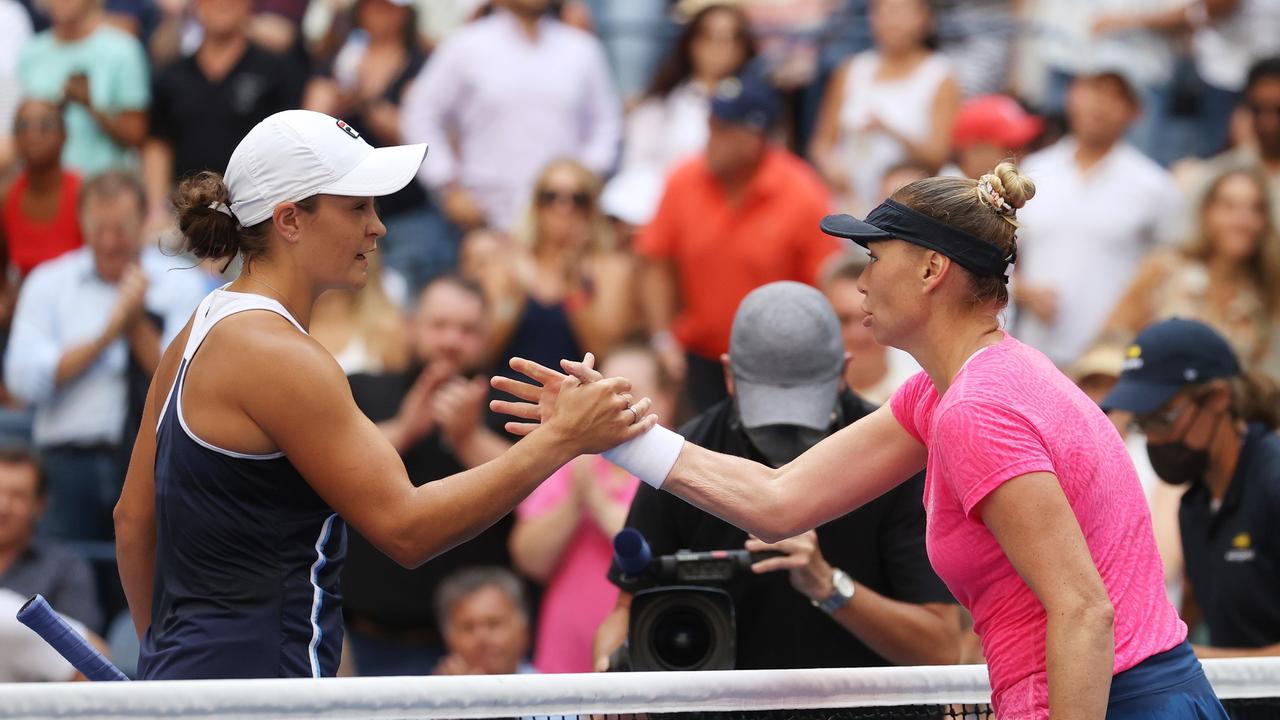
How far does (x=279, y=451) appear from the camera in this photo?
312 centimetres

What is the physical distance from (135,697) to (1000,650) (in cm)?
153

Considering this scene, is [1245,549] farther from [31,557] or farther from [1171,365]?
[31,557]

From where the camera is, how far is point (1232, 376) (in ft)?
15.4

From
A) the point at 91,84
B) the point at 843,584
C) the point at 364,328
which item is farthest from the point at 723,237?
the point at 843,584

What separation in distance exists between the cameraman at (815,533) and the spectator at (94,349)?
375cm

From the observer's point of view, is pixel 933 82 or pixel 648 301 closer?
pixel 648 301

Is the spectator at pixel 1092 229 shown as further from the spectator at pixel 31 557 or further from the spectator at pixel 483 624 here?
the spectator at pixel 31 557

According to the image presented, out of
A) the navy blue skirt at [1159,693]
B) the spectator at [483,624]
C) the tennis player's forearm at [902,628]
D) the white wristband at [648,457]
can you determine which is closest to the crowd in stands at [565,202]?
the spectator at [483,624]

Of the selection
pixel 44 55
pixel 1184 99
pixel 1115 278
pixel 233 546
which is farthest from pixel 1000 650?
pixel 44 55

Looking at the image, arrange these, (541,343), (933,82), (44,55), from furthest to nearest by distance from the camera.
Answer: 1. (44,55)
2. (933,82)
3. (541,343)

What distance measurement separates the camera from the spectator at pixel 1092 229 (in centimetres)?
760

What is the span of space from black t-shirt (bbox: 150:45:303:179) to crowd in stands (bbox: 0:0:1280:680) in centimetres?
2

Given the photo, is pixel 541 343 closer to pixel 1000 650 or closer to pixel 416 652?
pixel 416 652

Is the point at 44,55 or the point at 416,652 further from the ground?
the point at 44,55
